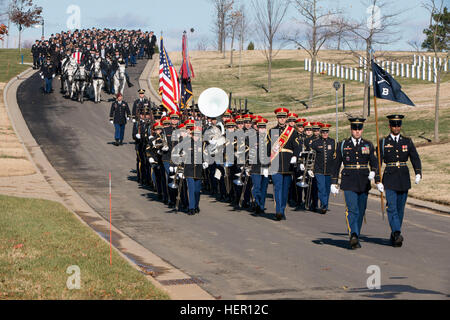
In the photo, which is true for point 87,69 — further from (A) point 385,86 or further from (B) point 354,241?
(B) point 354,241

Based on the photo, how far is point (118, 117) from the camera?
91.7 feet

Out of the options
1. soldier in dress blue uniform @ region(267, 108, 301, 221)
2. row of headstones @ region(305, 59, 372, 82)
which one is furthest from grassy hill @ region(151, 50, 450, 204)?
soldier in dress blue uniform @ region(267, 108, 301, 221)

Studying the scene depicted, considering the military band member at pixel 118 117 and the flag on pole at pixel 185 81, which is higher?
the flag on pole at pixel 185 81

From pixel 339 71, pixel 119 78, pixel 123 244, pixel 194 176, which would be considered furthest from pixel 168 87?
pixel 339 71

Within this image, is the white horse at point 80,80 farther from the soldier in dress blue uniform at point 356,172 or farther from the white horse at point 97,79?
the soldier in dress blue uniform at point 356,172

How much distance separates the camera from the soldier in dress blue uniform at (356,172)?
468 inches

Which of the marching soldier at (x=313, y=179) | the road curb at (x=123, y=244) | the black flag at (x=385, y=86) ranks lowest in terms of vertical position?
the road curb at (x=123, y=244)

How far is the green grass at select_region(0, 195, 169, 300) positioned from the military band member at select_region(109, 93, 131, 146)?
45.2 ft

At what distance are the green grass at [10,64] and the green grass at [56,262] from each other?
35036mm

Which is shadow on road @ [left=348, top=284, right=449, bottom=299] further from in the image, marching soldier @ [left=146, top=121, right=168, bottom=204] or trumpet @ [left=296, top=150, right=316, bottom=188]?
marching soldier @ [left=146, top=121, right=168, bottom=204]

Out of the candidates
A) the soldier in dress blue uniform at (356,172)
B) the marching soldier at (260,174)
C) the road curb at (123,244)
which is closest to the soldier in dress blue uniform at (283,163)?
the marching soldier at (260,174)

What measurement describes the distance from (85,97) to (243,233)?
28.9 meters

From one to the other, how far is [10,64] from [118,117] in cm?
3158

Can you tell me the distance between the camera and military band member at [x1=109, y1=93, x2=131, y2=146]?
27938 mm
